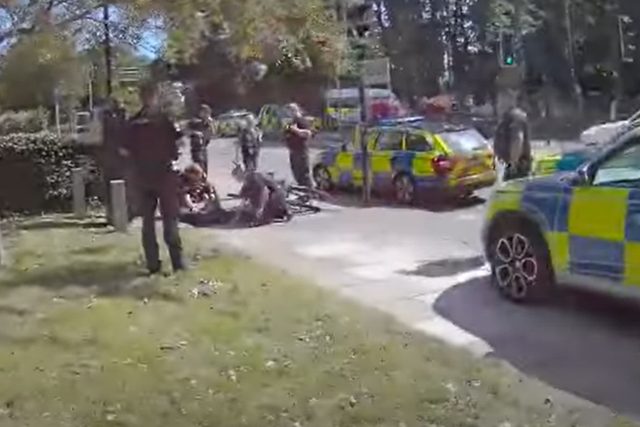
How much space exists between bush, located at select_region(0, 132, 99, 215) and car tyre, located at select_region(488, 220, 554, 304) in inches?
332

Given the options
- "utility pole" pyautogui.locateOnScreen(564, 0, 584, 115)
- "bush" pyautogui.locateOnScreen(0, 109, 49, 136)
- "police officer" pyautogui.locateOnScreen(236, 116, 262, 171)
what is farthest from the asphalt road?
"utility pole" pyautogui.locateOnScreen(564, 0, 584, 115)

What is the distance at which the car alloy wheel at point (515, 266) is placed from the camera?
26.4ft

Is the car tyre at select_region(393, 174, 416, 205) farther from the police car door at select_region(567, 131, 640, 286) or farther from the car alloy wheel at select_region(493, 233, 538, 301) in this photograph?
the police car door at select_region(567, 131, 640, 286)

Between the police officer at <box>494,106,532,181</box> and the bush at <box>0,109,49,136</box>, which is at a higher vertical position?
the bush at <box>0,109,49,136</box>

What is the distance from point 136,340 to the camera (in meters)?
6.70

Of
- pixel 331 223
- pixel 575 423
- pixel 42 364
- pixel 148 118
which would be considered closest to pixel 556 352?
pixel 575 423

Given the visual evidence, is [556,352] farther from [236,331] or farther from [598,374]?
[236,331]

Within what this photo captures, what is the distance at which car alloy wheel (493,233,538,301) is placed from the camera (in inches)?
316

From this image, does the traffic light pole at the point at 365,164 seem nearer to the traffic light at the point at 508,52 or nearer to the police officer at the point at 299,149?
the police officer at the point at 299,149

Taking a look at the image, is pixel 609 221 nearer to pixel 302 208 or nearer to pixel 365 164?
pixel 302 208

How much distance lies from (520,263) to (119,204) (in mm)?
6018

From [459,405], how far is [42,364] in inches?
100

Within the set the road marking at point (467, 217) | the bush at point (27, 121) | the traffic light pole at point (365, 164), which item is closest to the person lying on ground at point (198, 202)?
the traffic light pole at point (365, 164)

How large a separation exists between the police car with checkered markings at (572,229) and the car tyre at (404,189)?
7859mm
